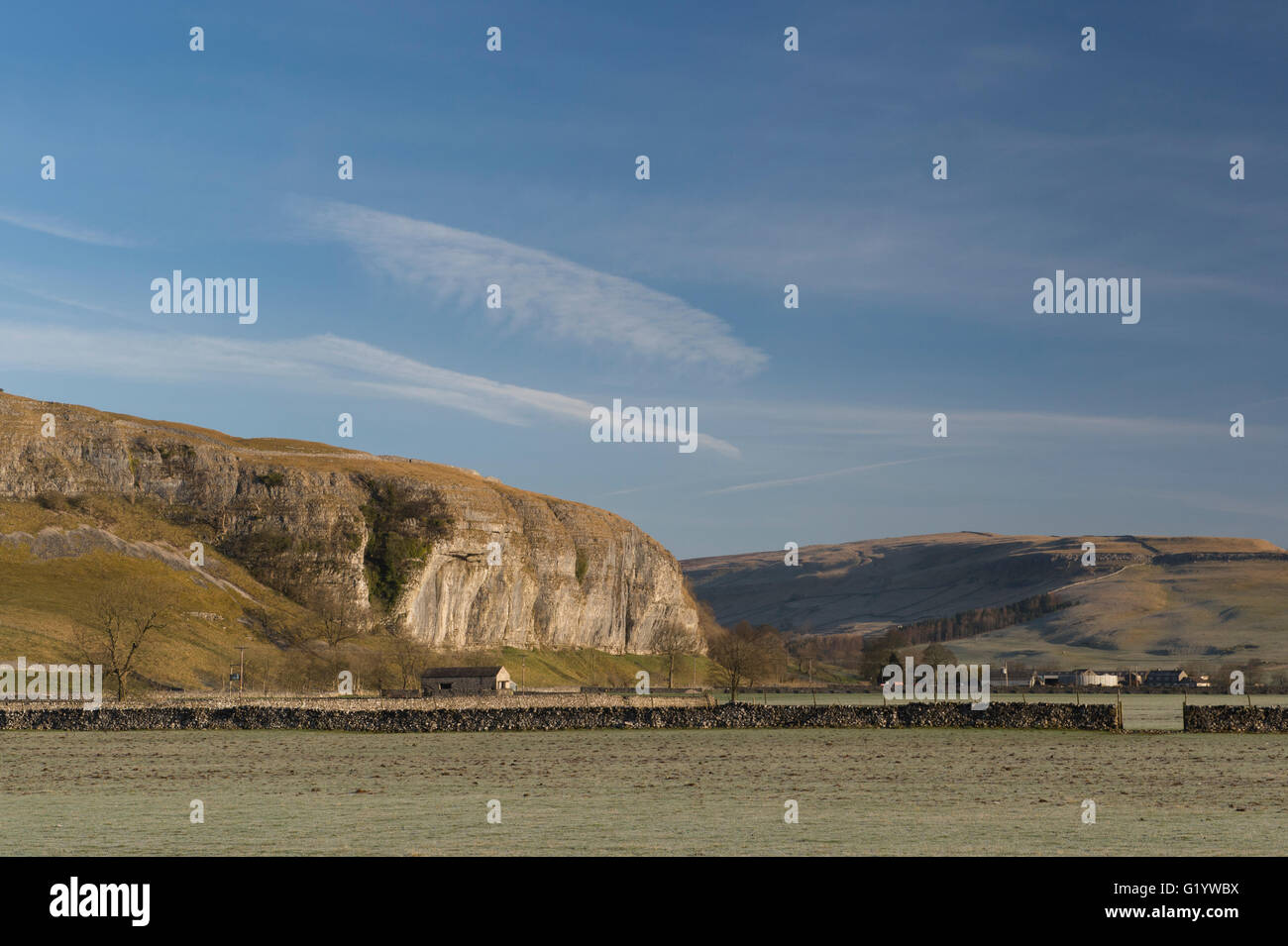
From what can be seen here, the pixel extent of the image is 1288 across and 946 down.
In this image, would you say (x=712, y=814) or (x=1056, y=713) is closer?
(x=712, y=814)

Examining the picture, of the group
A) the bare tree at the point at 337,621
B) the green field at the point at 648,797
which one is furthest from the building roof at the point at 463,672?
the green field at the point at 648,797

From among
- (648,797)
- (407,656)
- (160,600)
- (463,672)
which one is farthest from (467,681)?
(648,797)

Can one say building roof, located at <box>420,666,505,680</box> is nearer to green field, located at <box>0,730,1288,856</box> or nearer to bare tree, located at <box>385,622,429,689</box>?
bare tree, located at <box>385,622,429,689</box>

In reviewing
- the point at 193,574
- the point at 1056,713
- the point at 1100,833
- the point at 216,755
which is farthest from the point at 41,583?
the point at 1100,833

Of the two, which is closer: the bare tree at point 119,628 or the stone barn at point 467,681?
the bare tree at point 119,628

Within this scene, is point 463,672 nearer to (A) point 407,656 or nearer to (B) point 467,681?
(B) point 467,681

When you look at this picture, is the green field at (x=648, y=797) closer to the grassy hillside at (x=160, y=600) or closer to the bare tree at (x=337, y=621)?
the grassy hillside at (x=160, y=600)
